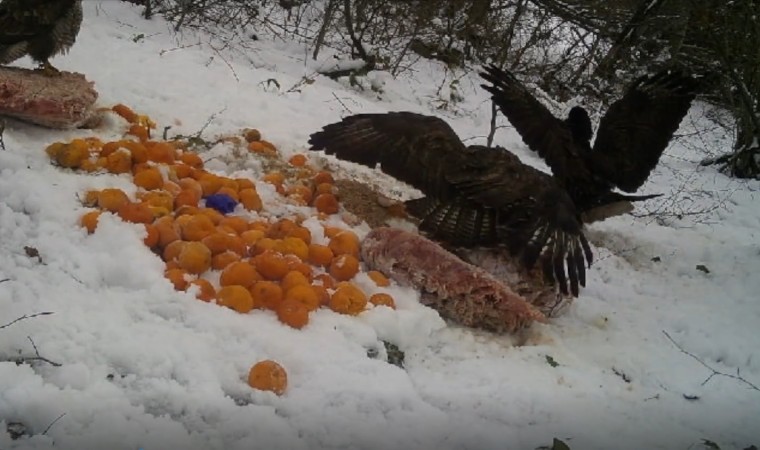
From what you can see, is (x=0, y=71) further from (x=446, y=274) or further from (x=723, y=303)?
(x=723, y=303)

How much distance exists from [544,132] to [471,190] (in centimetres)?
67

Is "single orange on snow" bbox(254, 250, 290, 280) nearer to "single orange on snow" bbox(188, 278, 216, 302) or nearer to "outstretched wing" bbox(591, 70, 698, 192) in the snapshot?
"single orange on snow" bbox(188, 278, 216, 302)

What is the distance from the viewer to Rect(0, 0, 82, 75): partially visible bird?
16.3 ft

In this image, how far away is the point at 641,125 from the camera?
460 cm

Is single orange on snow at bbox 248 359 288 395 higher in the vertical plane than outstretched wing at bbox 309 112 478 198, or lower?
lower

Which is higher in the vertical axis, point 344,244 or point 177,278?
point 344,244

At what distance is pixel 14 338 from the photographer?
240cm

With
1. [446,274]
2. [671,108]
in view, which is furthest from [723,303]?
[446,274]

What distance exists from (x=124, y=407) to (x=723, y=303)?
3883 millimetres

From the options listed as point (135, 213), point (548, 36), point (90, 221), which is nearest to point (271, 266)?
point (135, 213)

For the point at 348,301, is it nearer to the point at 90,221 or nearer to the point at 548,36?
the point at 90,221

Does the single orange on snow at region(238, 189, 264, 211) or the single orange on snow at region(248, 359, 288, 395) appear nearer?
the single orange on snow at region(248, 359, 288, 395)

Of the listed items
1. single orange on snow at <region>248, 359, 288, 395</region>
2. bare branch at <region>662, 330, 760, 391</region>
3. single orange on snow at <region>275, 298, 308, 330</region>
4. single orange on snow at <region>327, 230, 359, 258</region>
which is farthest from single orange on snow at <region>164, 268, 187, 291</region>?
bare branch at <region>662, 330, 760, 391</region>

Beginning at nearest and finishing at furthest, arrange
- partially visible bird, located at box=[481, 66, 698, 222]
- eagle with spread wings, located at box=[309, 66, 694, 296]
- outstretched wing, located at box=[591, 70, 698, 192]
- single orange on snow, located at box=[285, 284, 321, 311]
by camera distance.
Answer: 1. single orange on snow, located at box=[285, 284, 321, 311]
2. eagle with spread wings, located at box=[309, 66, 694, 296]
3. partially visible bird, located at box=[481, 66, 698, 222]
4. outstretched wing, located at box=[591, 70, 698, 192]
